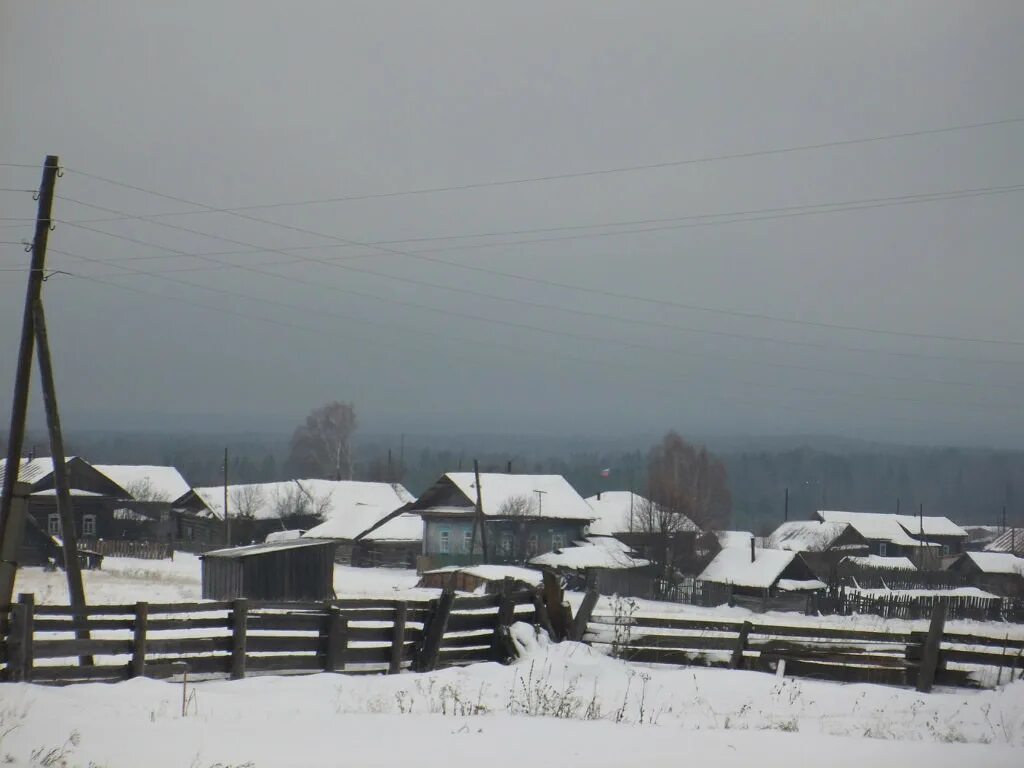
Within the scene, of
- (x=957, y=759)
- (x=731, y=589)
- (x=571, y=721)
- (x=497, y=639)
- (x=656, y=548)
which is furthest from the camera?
(x=656, y=548)

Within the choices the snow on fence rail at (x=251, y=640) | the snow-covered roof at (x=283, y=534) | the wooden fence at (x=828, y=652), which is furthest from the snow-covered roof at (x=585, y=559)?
the snow on fence rail at (x=251, y=640)

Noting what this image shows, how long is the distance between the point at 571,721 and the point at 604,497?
8395 cm

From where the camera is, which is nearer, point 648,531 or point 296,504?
point 648,531

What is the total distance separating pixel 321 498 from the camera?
90375 millimetres

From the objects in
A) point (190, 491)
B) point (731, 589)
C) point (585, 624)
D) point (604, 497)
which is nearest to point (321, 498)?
point (190, 491)

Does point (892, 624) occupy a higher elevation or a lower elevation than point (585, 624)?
lower

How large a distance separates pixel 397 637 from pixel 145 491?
78.8 meters

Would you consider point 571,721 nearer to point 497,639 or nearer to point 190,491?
point 497,639

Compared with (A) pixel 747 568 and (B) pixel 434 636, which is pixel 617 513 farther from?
(B) pixel 434 636

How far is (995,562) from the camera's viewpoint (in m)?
86.4

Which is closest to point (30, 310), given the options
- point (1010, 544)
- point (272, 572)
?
point (272, 572)

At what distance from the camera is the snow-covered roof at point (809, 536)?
3594 inches

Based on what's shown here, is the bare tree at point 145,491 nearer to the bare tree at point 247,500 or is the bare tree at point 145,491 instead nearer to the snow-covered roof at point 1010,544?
the bare tree at point 247,500

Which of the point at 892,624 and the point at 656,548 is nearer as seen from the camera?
the point at 892,624
